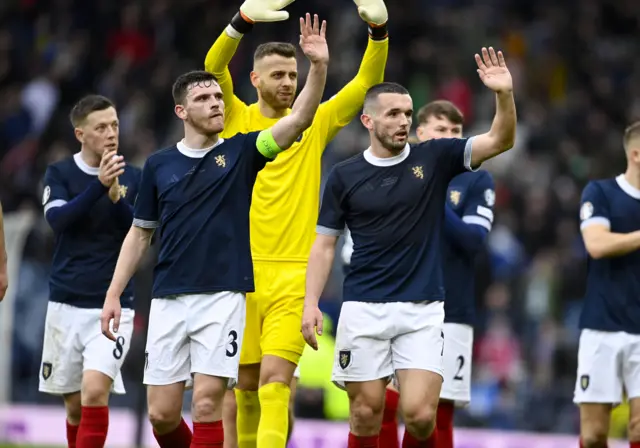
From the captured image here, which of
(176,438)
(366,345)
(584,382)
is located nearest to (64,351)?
(176,438)

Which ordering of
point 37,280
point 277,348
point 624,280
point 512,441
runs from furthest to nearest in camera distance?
point 37,280
point 512,441
point 624,280
point 277,348

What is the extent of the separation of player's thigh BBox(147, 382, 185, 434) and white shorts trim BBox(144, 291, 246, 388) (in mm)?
42

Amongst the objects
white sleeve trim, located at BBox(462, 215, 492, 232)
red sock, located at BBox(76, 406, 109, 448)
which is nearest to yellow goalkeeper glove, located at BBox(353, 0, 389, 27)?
white sleeve trim, located at BBox(462, 215, 492, 232)

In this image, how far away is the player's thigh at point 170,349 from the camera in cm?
871

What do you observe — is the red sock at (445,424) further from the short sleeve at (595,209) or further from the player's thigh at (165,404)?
the player's thigh at (165,404)

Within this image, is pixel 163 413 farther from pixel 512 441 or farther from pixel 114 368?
pixel 512 441

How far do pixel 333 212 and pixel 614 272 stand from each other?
2232mm

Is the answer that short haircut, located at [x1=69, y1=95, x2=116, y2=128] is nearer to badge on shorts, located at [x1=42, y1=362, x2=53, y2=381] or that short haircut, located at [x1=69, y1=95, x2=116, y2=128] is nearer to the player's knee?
badge on shorts, located at [x1=42, y1=362, x2=53, y2=381]

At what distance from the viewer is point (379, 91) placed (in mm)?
9195

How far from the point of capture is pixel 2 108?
2108 centimetres

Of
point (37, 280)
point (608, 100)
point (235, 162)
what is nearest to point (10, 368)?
point (37, 280)

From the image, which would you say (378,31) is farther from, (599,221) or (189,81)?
(599,221)

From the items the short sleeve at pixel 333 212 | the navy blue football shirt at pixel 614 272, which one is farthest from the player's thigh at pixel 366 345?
the navy blue football shirt at pixel 614 272

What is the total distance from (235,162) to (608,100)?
12.7 m
